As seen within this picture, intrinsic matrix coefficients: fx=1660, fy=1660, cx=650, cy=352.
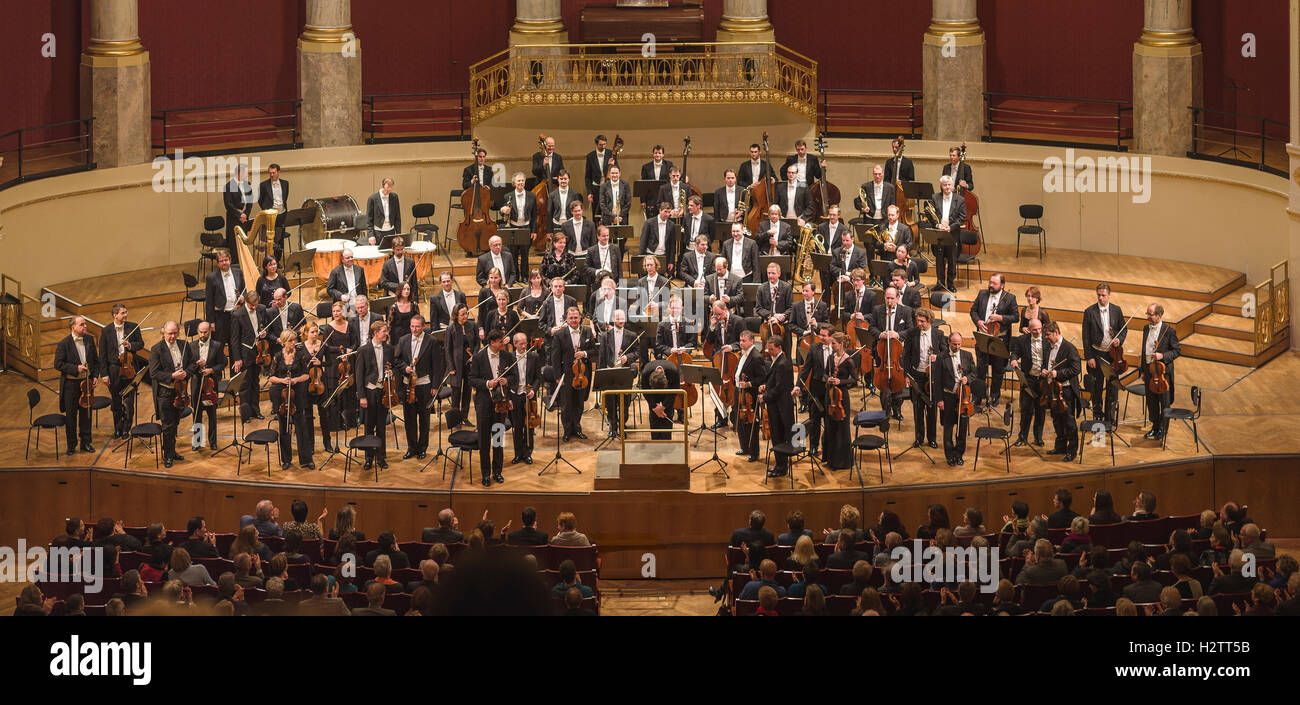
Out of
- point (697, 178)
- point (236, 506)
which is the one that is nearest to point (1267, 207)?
point (697, 178)

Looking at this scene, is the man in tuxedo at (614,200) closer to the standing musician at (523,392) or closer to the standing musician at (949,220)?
the standing musician at (949,220)

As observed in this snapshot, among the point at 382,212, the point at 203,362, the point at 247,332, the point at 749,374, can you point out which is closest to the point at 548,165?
the point at 382,212

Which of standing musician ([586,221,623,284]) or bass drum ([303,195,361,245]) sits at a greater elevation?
bass drum ([303,195,361,245])

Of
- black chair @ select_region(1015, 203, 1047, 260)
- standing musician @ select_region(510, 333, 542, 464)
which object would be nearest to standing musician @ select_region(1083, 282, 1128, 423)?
standing musician @ select_region(510, 333, 542, 464)

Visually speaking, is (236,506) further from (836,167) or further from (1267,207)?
(1267,207)

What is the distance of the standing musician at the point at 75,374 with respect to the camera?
43.4 ft

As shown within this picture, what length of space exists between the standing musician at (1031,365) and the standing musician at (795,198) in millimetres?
4298

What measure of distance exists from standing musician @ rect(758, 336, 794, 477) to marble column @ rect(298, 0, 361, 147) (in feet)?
28.3

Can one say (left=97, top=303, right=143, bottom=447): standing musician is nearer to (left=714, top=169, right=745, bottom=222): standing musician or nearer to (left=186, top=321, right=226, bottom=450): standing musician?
(left=186, top=321, right=226, bottom=450): standing musician

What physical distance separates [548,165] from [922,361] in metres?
5.93

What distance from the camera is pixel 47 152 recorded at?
1902 cm

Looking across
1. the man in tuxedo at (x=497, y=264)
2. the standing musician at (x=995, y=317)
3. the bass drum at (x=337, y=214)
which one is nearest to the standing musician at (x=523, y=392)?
the man in tuxedo at (x=497, y=264)

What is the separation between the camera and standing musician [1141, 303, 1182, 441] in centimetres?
1320
